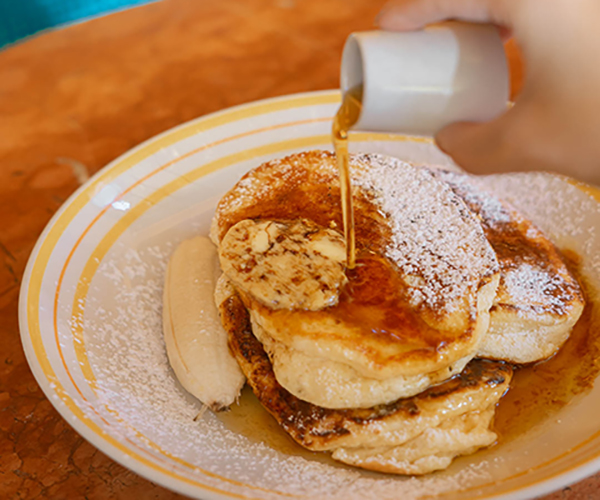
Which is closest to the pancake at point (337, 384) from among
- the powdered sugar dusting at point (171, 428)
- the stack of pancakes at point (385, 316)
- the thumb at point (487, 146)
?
the stack of pancakes at point (385, 316)

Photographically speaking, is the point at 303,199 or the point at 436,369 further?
the point at 303,199

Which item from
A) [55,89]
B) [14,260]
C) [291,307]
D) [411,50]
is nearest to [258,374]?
[291,307]

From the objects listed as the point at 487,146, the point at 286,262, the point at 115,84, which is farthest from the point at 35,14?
the point at 487,146

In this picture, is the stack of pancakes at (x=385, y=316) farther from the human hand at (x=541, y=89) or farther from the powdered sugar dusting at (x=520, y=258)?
the human hand at (x=541, y=89)

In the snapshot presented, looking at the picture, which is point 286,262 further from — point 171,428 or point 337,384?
point 171,428

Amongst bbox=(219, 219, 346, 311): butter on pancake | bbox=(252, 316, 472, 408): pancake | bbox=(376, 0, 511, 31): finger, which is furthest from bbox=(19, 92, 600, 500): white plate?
bbox=(376, 0, 511, 31): finger

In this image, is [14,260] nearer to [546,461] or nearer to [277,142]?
[277,142]

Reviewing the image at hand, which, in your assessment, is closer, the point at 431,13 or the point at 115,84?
the point at 431,13
